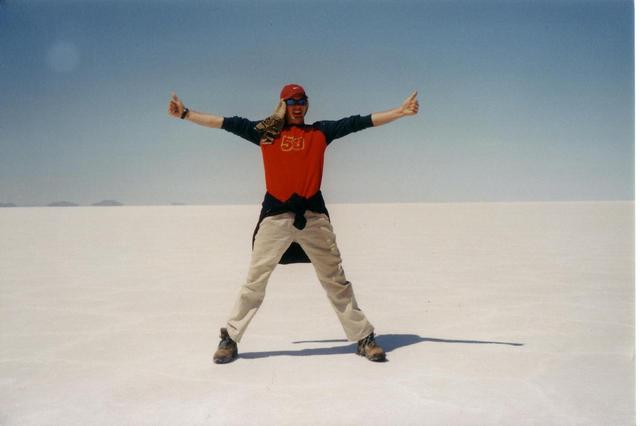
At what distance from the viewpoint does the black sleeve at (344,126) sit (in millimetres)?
3543

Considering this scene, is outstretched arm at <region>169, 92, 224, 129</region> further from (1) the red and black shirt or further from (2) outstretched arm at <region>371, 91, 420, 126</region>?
(2) outstretched arm at <region>371, 91, 420, 126</region>

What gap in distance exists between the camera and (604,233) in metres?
12.8

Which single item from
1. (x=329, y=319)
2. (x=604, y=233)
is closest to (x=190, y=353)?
(x=329, y=319)

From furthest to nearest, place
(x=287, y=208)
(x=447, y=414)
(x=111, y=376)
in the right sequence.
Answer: (x=287, y=208)
(x=111, y=376)
(x=447, y=414)

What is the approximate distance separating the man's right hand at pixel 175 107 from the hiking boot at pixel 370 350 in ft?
5.78

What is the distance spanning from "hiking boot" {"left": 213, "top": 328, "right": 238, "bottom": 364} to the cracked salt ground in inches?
2.0

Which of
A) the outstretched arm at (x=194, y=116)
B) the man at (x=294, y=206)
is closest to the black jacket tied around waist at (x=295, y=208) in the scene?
the man at (x=294, y=206)

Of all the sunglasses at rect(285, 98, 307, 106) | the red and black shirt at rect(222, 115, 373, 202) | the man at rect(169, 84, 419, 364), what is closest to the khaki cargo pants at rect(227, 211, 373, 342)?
the man at rect(169, 84, 419, 364)

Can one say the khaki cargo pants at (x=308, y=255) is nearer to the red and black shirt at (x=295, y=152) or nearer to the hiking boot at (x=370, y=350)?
the hiking boot at (x=370, y=350)

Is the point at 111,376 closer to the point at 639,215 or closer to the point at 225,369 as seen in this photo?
the point at 225,369

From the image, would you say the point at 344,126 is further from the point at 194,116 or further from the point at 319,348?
the point at 319,348

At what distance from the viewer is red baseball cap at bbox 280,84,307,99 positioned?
350cm

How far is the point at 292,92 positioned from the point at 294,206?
69 cm

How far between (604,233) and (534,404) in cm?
1141
